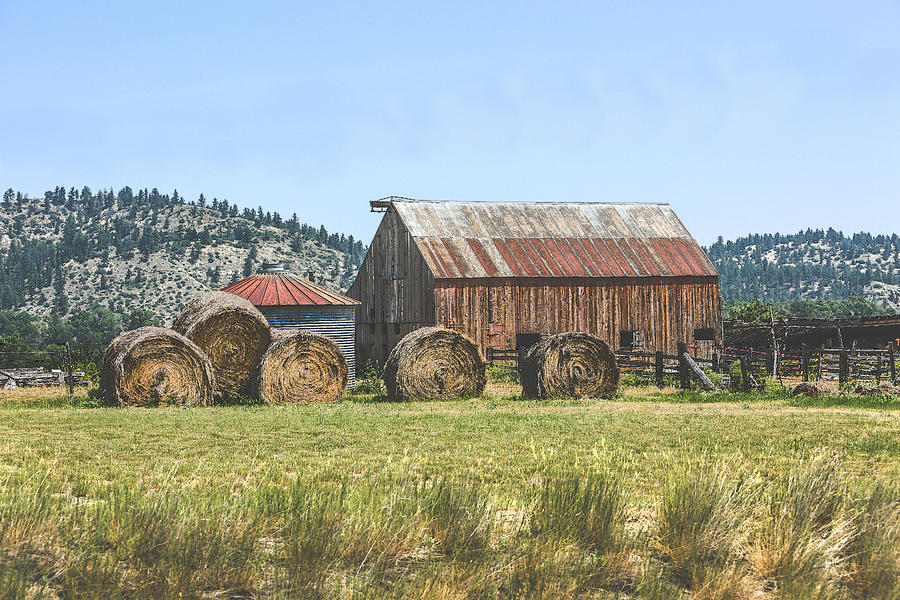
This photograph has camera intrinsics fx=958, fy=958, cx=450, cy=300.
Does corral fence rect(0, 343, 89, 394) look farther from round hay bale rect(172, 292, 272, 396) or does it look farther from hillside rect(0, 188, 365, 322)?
hillside rect(0, 188, 365, 322)

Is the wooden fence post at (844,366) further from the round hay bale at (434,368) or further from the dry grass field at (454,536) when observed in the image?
the dry grass field at (454,536)

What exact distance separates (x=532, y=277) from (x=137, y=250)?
125m

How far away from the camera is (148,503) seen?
7578 mm

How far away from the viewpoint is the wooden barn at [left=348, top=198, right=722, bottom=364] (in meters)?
37.2

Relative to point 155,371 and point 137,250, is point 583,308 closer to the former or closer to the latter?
point 155,371

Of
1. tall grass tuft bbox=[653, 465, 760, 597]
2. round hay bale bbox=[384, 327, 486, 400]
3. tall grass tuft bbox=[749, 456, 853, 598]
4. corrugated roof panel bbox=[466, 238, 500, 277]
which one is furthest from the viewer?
corrugated roof panel bbox=[466, 238, 500, 277]

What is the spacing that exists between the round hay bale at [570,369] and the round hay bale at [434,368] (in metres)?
1.44

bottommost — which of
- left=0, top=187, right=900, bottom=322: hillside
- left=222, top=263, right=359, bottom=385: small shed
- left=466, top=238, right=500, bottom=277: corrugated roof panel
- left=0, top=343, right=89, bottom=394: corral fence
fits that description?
left=0, top=343, right=89, bottom=394: corral fence

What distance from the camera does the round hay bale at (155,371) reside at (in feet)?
72.0

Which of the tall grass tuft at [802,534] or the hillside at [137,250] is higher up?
the hillside at [137,250]

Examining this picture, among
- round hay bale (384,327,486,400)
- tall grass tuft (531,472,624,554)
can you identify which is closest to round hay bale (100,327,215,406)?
round hay bale (384,327,486,400)

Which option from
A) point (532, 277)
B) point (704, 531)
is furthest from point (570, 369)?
point (704, 531)

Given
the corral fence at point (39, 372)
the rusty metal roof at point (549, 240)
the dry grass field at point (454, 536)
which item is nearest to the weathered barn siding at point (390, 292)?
the rusty metal roof at point (549, 240)

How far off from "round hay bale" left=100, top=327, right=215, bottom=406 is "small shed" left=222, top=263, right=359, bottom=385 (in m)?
6.70
